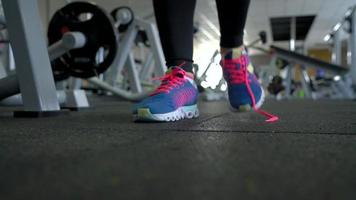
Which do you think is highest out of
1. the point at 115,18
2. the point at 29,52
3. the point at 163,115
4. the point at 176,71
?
the point at 115,18

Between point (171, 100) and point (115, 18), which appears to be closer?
point (171, 100)

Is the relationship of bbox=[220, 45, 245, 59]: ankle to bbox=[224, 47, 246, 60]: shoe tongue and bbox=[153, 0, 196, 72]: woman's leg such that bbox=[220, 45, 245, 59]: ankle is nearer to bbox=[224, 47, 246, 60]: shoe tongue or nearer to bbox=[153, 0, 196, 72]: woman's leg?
bbox=[224, 47, 246, 60]: shoe tongue

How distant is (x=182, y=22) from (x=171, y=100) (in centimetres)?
22

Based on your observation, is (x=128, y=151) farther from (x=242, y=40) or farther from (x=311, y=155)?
(x=242, y=40)

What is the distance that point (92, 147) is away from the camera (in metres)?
0.58

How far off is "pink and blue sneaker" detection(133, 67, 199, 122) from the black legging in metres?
0.04

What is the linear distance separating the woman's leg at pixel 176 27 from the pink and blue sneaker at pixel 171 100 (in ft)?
0.13

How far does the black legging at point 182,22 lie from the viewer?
1.04 m

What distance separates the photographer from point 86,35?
1.79m

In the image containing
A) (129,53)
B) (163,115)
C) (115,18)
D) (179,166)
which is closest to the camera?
(179,166)

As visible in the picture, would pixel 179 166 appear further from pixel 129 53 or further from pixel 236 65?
pixel 129 53

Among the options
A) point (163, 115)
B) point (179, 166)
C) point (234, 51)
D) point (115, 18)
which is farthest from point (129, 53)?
point (179, 166)

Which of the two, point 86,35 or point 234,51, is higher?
point 86,35

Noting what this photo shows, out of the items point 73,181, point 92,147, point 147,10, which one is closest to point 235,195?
point 73,181
